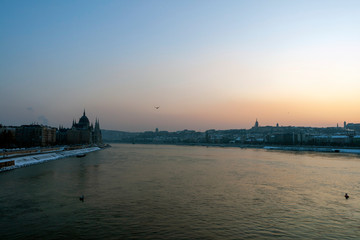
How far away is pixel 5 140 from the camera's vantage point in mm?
83625

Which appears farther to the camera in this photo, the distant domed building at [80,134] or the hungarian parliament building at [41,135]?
the distant domed building at [80,134]

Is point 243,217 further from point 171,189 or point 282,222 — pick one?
point 171,189

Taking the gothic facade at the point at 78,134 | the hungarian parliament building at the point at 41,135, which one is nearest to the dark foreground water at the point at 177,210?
the hungarian parliament building at the point at 41,135

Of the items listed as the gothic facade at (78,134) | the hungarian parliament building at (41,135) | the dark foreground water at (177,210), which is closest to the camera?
the dark foreground water at (177,210)

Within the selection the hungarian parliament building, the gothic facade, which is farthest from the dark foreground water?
the gothic facade

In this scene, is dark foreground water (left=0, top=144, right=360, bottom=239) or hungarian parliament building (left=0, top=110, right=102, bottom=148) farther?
hungarian parliament building (left=0, top=110, right=102, bottom=148)

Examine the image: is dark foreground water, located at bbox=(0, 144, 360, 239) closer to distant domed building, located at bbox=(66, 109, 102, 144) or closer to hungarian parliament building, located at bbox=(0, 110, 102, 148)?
hungarian parliament building, located at bbox=(0, 110, 102, 148)

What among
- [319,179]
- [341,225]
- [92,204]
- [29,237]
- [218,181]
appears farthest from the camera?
[319,179]

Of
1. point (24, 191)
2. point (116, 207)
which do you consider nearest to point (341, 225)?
point (116, 207)

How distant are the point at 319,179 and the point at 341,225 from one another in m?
19.2

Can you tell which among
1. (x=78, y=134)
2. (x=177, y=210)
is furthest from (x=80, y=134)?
(x=177, y=210)

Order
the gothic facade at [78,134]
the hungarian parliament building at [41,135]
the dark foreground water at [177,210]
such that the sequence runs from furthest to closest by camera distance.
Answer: the gothic facade at [78,134], the hungarian parliament building at [41,135], the dark foreground water at [177,210]

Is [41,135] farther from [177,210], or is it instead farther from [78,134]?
[177,210]

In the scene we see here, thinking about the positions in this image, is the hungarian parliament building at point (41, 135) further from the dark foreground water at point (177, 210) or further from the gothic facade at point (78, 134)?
the dark foreground water at point (177, 210)
